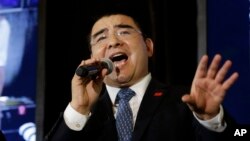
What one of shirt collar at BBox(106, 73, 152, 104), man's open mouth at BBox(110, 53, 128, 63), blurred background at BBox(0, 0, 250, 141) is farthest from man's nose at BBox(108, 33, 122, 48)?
blurred background at BBox(0, 0, 250, 141)

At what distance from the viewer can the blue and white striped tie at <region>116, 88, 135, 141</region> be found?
1.74m

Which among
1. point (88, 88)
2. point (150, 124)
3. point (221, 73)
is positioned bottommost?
point (150, 124)

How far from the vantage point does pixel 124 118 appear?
1.77m

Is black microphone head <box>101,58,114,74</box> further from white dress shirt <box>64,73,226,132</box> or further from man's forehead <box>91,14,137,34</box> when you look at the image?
man's forehead <box>91,14,137,34</box>

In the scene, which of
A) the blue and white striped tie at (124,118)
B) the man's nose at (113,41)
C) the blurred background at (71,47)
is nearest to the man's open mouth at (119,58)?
the man's nose at (113,41)

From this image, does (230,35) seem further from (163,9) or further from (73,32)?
(73,32)

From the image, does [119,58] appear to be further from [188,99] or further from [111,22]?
[188,99]

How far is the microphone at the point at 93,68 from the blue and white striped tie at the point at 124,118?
149 mm

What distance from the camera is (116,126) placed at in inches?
Answer: 69.7

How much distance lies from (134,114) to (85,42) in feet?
2.91

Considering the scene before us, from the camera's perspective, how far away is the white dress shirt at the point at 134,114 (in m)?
1.53

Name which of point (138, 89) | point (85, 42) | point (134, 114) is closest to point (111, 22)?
point (138, 89)

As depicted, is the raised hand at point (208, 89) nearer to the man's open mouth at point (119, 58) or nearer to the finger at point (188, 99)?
the finger at point (188, 99)

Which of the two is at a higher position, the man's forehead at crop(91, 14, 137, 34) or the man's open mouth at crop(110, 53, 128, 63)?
the man's forehead at crop(91, 14, 137, 34)
